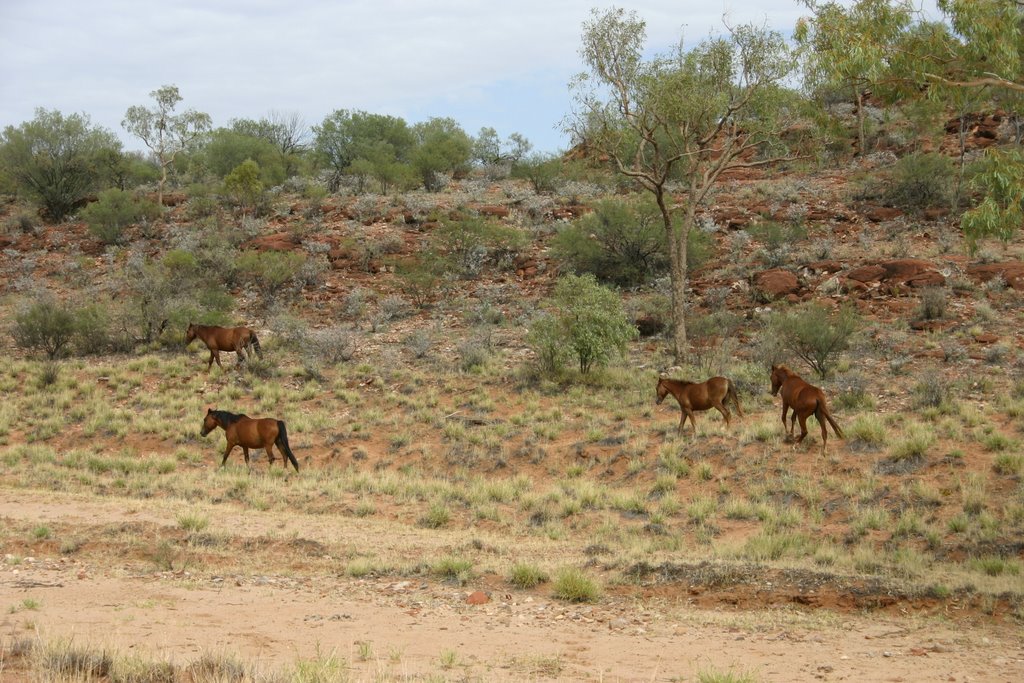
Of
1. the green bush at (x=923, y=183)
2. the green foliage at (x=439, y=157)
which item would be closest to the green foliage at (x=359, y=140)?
the green foliage at (x=439, y=157)

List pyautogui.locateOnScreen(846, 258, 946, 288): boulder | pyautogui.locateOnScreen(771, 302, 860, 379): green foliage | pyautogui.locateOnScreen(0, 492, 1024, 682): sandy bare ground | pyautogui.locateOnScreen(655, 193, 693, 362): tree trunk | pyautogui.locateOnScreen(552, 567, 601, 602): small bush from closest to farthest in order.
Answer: pyautogui.locateOnScreen(0, 492, 1024, 682): sandy bare ground < pyautogui.locateOnScreen(552, 567, 601, 602): small bush < pyautogui.locateOnScreen(771, 302, 860, 379): green foliage < pyautogui.locateOnScreen(655, 193, 693, 362): tree trunk < pyautogui.locateOnScreen(846, 258, 946, 288): boulder

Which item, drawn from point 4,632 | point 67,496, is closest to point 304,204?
point 67,496

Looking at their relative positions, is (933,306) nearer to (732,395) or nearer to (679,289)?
(679,289)

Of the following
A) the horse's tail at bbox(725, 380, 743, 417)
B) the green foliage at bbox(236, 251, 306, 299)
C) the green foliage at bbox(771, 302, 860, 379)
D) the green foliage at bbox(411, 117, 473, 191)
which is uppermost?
the green foliage at bbox(411, 117, 473, 191)

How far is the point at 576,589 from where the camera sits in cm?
1040

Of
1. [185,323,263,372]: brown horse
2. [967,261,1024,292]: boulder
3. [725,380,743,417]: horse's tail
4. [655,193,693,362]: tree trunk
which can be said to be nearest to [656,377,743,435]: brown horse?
Result: [725,380,743,417]: horse's tail

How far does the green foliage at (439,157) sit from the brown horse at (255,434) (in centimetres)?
3046

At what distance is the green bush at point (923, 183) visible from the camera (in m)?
32.9

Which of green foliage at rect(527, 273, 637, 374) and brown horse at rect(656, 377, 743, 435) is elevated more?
green foliage at rect(527, 273, 637, 374)

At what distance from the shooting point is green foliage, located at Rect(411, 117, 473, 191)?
4744cm

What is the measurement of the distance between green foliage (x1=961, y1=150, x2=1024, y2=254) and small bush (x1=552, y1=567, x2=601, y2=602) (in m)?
6.56

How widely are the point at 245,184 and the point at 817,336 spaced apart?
27894mm

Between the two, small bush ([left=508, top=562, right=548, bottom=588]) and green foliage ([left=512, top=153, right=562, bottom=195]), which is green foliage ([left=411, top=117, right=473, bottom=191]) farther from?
small bush ([left=508, top=562, right=548, bottom=588])

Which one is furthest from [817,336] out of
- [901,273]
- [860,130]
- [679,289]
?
[860,130]
